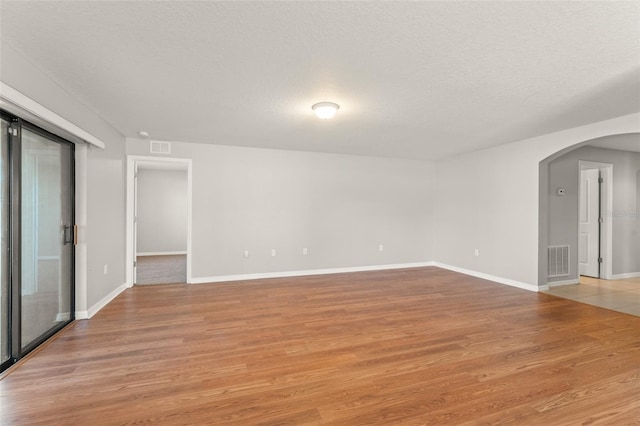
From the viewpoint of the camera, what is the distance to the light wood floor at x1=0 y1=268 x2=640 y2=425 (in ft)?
5.78

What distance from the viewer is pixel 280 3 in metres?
1.62

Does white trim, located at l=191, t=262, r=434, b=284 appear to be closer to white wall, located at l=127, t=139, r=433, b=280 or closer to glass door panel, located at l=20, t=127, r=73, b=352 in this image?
white wall, located at l=127, t=139, r=433, b=280

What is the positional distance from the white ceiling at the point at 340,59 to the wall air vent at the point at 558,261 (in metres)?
2.28

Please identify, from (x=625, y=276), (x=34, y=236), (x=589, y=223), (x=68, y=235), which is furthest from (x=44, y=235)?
(x=625, y=276)

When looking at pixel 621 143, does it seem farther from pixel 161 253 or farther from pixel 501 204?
pixel 161 253

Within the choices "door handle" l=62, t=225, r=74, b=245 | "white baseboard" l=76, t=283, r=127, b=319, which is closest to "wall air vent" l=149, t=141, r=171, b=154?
"door handle" l=62, t=225, r=74, b=245

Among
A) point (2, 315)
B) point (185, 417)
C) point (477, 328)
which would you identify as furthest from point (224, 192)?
point (477, 328)

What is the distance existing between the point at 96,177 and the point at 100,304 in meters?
1.62

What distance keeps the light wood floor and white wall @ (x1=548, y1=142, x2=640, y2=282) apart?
1626 millimetres

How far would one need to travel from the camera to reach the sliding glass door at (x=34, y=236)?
2.27 meters

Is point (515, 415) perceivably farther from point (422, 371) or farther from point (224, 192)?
point (224, 192)

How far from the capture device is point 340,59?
2.21m

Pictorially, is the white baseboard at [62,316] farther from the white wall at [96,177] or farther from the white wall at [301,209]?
the white wall at [301,209]

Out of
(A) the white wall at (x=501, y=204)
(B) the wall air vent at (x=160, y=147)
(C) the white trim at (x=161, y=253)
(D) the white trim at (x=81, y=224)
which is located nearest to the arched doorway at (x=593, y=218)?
(A) the white wall at (x=501, y=204)
